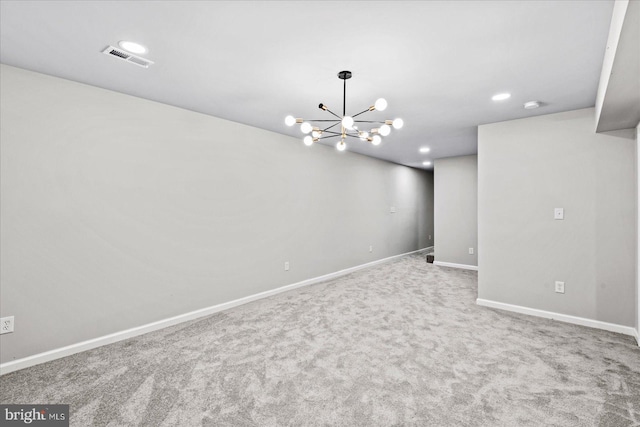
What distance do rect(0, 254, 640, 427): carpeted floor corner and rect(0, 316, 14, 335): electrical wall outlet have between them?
13.8 inches

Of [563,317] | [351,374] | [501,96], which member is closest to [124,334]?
[351,374]

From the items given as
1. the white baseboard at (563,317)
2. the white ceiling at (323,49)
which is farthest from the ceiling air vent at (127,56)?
the white baseboard at (563,317)

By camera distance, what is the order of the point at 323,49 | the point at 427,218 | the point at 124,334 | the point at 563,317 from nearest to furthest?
the point at 323,49
the point at 124,334
the point at 563,317
the point at 427,218

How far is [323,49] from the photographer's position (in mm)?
2088

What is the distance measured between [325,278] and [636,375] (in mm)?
3842

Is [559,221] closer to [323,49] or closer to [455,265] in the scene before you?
[455,265]

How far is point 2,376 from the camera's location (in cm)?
229

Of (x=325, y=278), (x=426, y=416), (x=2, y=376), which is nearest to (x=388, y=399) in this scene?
Result: (x=426, y=416)

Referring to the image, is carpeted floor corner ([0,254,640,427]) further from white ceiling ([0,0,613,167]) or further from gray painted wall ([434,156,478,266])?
gray painted wall ([434,156,478,266])

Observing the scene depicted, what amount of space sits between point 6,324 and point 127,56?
2349 millimetres

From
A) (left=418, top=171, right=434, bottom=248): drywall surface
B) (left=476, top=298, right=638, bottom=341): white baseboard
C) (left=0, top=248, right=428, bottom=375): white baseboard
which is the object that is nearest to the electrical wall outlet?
(left=0, top=248, right=428, bottom=375): white baseboard

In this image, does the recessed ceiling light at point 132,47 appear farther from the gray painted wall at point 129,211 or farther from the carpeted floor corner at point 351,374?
the carpeted floor corner at point 351,374

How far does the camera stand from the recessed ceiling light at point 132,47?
203cm

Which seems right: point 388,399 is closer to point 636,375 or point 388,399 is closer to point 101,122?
point 636,375
